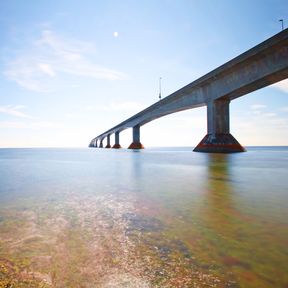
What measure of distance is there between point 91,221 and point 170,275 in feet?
6.73

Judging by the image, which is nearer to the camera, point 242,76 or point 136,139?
point 242,76

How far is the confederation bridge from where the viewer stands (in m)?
20.7

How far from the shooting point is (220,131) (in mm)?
29672

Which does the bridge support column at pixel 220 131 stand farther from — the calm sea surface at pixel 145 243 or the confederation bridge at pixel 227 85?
the calm sea surface at pixel 145 243

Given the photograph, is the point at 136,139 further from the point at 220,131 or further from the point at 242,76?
the point at 242,76

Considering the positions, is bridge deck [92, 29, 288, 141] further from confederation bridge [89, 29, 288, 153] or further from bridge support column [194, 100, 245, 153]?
bridge support column [194, 100, 245, 153]

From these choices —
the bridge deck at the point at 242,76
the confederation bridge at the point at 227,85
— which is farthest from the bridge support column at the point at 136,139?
the bridge deck at the point at 242,76

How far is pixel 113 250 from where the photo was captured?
2578mm

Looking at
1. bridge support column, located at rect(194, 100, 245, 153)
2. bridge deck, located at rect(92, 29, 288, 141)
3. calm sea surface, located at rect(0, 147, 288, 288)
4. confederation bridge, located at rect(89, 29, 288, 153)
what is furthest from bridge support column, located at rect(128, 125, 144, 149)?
calm sea surface, located at rect(0, 147, 288, 288)

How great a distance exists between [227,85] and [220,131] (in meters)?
5.72

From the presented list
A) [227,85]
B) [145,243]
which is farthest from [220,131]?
[145,243]

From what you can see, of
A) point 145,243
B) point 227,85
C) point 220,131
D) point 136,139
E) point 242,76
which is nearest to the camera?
point 145,243

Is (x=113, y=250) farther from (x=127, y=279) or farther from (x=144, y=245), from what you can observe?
(x=127, y=279)

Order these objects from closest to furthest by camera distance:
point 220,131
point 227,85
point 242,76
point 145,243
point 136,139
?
point 145,243 < point 242,76 < point 227,85 < point 220,131 < point 136,139
